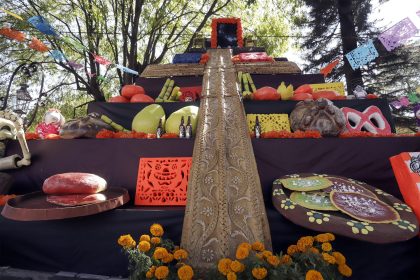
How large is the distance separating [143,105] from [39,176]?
5.54 feet

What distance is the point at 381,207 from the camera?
2.10 metres

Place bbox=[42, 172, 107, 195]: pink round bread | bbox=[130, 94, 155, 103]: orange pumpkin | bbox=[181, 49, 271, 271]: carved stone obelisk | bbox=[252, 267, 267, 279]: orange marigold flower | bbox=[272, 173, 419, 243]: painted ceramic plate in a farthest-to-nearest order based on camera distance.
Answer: bbox=[130, 94, 155, 103]: orange pumpkin < bbox=[42, 172, 107, 195]: pink round bread < bbox=[181, 49, 271, 271]: carved stone obelisk < bbox=[272, 173, 419, 243]: painted ceramic plate < bbox=[252, 267, 267, 279]: orange marigold flower

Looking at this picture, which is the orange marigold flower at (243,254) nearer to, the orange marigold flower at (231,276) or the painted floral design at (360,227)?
the orange marigold flower at (231,276)

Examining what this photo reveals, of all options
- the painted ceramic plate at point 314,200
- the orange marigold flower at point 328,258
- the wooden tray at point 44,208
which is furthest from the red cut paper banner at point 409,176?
the wooden tray at point 44,208

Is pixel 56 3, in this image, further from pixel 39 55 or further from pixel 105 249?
pixel 105 249

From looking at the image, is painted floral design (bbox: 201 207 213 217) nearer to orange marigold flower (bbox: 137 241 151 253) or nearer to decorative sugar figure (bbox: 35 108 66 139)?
orange marigold flower (bbox: 137 241 151 253)

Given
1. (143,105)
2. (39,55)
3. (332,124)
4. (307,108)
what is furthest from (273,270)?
(39,55)

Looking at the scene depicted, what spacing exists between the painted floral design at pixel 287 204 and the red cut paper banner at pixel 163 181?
832 mm

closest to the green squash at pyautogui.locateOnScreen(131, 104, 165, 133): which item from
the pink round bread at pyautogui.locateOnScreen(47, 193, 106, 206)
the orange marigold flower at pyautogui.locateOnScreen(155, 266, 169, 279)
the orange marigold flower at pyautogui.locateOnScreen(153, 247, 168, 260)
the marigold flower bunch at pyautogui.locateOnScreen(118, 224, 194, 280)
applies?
the pink round bread at pyautogui.locateOnScreen(47, 193, 106, 206)

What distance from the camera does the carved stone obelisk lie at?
194 centimetres

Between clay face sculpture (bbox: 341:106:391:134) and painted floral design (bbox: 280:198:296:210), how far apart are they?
1803 millimetres

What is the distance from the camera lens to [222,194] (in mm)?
2234

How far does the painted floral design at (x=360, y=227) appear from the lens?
181 cm

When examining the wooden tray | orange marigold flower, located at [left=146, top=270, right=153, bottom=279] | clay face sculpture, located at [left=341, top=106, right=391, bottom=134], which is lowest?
orange marigold flower, located at [left=146, top=270, right=153, bottom=279]
